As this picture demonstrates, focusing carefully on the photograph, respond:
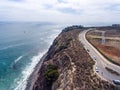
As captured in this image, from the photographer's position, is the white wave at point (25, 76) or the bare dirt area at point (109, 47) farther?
the white wave at point (25, 76)

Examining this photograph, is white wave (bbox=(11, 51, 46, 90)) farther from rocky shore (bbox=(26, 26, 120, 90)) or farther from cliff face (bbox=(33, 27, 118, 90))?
cliff face (bbox=(33, 27, 118, 90))

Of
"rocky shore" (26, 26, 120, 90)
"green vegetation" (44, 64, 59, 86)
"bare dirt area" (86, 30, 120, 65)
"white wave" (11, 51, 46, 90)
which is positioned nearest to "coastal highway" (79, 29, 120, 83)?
"rocky shore" (26, 26, 120, 90)

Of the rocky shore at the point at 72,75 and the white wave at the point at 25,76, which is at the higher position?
the rocky shore at the point at 72,75

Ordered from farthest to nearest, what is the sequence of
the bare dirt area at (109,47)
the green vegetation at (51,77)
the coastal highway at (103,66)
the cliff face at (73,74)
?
the bare dirt area at (109,47)
the green vegetation at (51,77)
the coastal highway at (103,66)
the cliff face at (73,74)

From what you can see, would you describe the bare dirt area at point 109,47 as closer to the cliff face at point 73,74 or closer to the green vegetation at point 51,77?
the cliff face at point 73,74

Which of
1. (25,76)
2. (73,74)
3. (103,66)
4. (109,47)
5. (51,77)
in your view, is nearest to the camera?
(73,74)

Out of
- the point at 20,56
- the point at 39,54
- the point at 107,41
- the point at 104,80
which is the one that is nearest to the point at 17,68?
the point at 20,56

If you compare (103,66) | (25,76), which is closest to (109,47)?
(103,66)

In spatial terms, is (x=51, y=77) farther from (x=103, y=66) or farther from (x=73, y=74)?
(x=103, y=66)

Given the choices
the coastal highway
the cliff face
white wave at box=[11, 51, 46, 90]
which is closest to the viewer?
the cliff face

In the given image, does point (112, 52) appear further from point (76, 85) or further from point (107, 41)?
point (76, 85)

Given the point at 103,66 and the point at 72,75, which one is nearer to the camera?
the point at 72,75

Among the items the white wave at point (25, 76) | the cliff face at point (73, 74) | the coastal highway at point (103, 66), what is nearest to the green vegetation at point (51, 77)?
the cliff face at point (73, 74)
